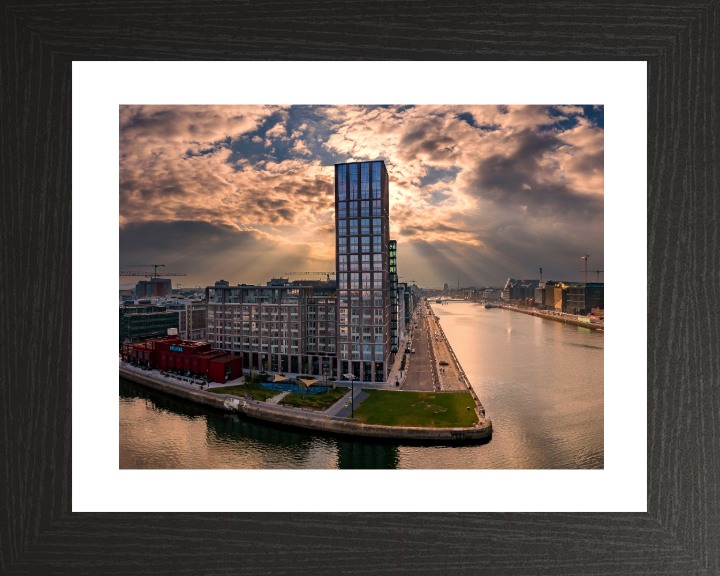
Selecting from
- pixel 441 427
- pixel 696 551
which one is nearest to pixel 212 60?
pixel 696 551

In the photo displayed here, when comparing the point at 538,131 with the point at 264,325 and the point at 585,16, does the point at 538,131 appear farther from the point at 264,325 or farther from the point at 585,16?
the point at 264,325

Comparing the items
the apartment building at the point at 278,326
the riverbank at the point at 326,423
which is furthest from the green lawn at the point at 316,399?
the apartment building at the point at 278,326

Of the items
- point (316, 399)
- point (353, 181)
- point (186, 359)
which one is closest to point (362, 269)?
point (353, 181)

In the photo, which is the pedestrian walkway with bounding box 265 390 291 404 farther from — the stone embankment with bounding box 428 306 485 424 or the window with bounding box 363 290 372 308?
the stone embankment with bounding box 428 306 485 424

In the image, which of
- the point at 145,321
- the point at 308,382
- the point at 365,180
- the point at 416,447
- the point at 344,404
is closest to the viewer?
the point at 416,447

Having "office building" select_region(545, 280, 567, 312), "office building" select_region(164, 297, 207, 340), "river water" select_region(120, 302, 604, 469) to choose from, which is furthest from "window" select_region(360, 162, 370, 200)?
"office building" select_region(545, 280, 567, 312)

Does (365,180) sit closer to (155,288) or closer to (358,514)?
(358,514)
